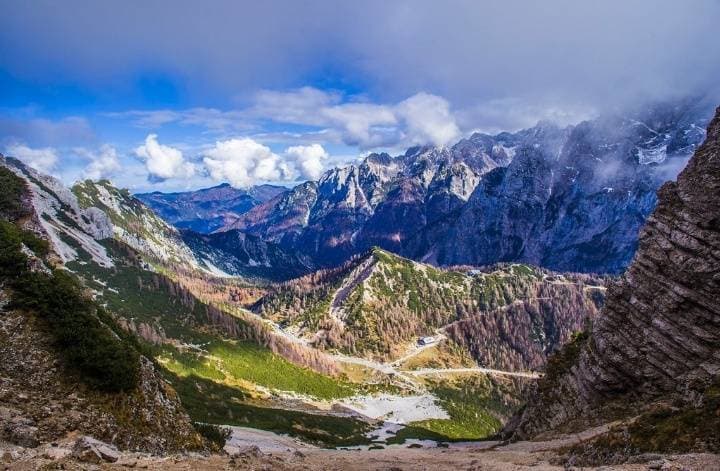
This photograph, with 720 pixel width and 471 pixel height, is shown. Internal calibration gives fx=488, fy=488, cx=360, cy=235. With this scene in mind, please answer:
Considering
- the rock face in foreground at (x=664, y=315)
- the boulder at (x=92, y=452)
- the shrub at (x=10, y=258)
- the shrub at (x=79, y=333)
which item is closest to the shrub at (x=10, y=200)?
the shrub at (x=10, y=258)

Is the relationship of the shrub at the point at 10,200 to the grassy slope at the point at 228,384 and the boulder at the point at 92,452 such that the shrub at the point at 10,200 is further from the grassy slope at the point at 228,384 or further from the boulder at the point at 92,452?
the boulder at the point at 92,452

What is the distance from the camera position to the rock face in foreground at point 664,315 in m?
46.7

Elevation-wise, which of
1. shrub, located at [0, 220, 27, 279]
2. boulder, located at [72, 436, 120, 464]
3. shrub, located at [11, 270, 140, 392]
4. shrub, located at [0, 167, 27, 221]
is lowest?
boulder, located at [72, 436, 120, 464]

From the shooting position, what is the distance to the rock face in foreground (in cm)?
4666

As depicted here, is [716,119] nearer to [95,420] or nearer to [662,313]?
[662,313]

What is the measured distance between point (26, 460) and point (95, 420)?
26.4ft

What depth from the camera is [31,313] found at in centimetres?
3441

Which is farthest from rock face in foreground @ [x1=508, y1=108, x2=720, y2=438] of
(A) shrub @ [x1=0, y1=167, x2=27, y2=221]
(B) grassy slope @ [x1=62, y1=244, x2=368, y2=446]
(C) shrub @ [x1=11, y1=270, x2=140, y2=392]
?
(A) shrub @ [x1=0, y1=167, x2=27, y2=221]

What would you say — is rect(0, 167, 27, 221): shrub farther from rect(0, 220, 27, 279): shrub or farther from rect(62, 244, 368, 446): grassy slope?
rect(0, 220, 27, 279): shrub

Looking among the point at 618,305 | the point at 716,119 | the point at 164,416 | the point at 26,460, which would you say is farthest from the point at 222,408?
the point at 716,119

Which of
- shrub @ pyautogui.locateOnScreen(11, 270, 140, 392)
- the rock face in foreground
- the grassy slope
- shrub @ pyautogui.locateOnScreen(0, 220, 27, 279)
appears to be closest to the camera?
shrub @ pyautogui.locateOnScreen(11, 270, 140, 392)

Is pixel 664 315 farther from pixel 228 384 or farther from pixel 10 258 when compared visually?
pixel 228 384

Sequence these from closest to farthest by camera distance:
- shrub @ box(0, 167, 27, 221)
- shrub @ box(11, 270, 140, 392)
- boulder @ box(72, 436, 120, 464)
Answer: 1. boulder @ box(72, 436, 120, 464)
2. shrub @ box(11, 270, 140, 392)
3. shrub @ box(0, 167, 27, 221)

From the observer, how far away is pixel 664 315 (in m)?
50.9
